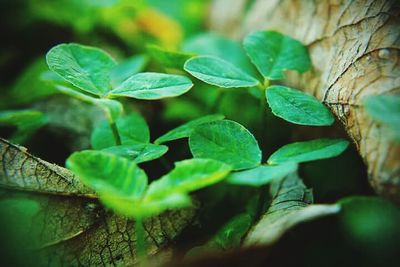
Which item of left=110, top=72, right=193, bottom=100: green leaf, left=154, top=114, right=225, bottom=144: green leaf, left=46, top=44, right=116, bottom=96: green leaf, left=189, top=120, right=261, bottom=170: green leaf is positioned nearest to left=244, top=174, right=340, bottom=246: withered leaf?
left=189, top=120, right=261, bottom=170: green leaf

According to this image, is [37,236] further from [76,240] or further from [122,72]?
[122,72]

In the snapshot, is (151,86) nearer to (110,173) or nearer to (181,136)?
(181,136)

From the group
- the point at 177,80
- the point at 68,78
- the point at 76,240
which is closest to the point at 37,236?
the point at 76,240

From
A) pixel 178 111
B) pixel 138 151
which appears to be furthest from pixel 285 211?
pixel 178 111

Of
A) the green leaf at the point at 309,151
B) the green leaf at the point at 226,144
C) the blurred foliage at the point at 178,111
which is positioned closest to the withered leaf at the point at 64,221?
the blurred foliage at the point at 178,111

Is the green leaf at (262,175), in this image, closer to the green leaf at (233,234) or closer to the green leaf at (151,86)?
the green leaf at (233,234)

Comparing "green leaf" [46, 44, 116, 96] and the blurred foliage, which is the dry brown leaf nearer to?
the blurred foliage

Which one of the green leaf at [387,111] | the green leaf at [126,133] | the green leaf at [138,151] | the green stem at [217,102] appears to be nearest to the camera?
the green leaf at [387,111]
